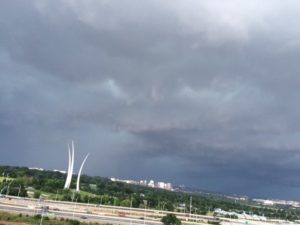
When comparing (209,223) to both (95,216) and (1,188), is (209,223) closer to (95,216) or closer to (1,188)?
(95,216)

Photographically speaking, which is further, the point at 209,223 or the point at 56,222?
the point at 209,223

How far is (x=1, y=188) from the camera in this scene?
5157 inches

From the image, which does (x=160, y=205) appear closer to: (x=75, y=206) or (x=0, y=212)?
(x=75, y=206)

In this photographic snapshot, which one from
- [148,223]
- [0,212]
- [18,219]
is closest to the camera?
[18,219]

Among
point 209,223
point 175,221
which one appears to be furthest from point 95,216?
point 209,223

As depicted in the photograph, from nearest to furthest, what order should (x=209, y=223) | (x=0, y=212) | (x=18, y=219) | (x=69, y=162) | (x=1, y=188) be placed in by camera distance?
(x=18, y=219), (x=0, y=212), (x=209, y=223), (x=1, y=188), (x=69, y=162)

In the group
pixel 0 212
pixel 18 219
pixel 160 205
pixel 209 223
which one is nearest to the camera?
pixel 18 219

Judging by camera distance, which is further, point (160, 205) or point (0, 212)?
point (160, 205)

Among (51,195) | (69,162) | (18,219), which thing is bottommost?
(18,219)

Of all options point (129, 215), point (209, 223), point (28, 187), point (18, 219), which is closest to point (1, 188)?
point (28, 187)

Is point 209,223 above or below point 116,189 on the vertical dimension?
below

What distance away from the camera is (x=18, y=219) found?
75812 mm

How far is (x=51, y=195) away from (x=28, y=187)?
46.8 feet

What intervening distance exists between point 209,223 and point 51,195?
191 feet
